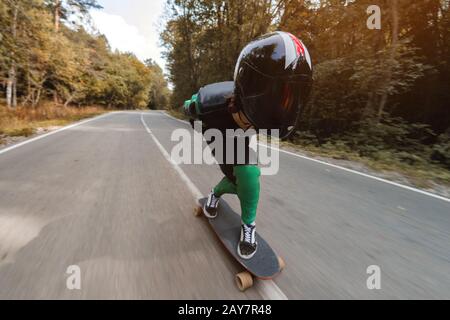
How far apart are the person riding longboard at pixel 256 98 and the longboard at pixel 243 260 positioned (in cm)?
7

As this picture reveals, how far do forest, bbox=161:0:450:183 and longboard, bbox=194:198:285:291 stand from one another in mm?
5144

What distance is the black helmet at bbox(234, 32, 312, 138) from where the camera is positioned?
1537 millimetres

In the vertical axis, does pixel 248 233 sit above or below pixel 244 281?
above

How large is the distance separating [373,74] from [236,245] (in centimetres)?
A: 952

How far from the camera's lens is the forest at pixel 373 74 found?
8.03 meters

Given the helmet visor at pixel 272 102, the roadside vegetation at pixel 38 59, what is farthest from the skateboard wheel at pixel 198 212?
the roadside vegetation at pixel 38 59

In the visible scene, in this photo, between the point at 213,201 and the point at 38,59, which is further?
the point at 38,59

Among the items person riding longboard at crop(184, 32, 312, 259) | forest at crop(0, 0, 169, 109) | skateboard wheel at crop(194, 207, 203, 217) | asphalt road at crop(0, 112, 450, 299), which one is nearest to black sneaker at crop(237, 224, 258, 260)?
person riding longboard at crop(184, 32, 312, 259)

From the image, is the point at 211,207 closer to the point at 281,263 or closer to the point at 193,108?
the point at 281,263

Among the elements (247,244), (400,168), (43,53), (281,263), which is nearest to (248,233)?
(247,244)

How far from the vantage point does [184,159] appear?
5.57m

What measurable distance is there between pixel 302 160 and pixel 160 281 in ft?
17.3

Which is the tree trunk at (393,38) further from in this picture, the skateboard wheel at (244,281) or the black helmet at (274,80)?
the skateboard wheel at (244,281)

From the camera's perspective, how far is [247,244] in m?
1.96
